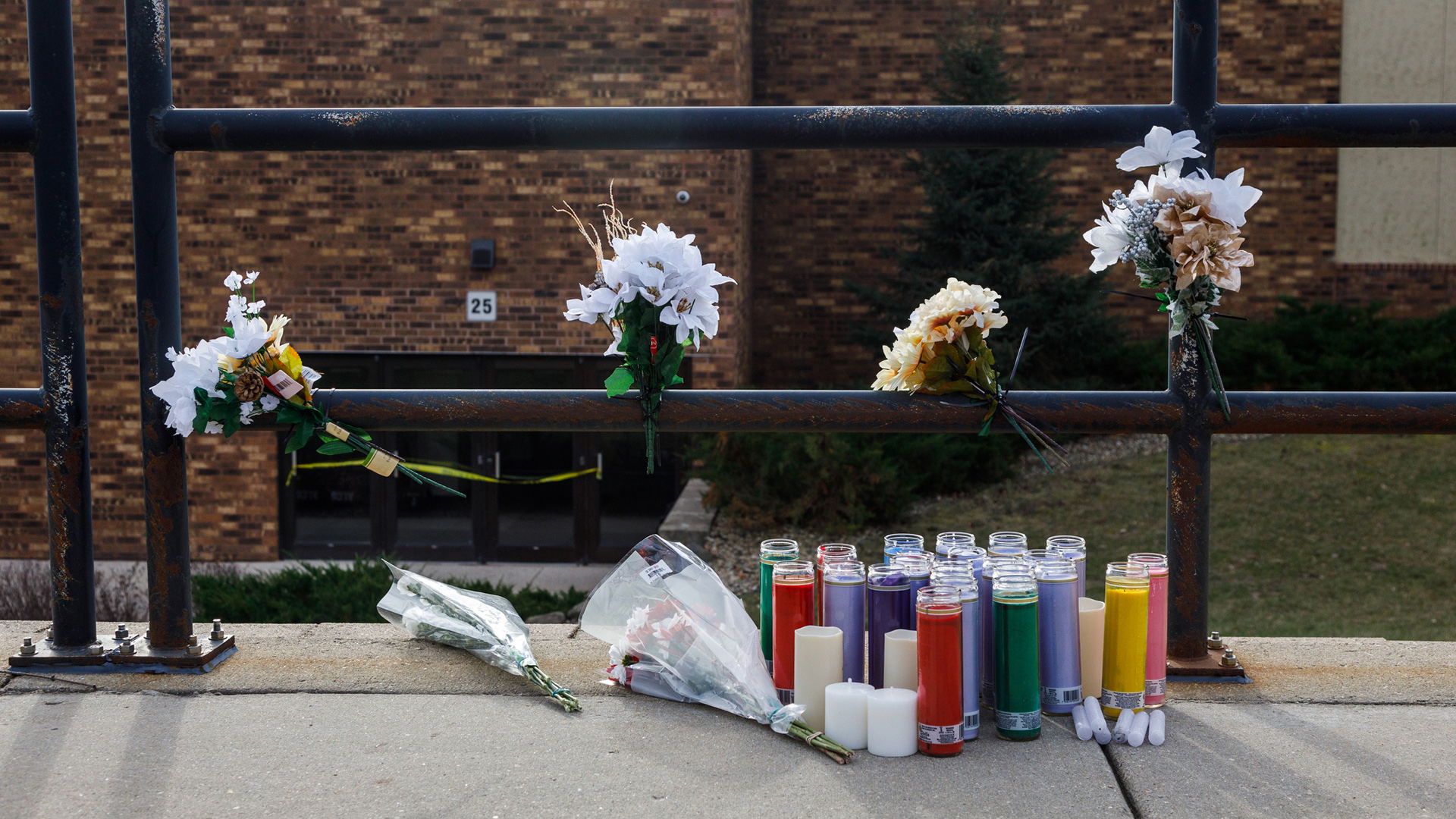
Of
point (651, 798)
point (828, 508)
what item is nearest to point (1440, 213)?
point (828, 508)

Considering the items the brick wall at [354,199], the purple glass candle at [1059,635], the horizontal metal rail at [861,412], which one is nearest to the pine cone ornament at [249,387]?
the horizontal metal rail at [861,412]

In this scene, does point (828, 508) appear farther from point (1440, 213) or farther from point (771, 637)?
point (1440, 213)

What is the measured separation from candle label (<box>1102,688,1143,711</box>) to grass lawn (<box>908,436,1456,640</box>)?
591 cm

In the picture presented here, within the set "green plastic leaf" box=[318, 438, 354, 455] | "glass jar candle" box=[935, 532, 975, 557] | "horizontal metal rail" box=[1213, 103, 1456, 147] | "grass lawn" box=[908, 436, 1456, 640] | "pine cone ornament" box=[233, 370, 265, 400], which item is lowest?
"grass lawn" box=[908, 436, 1456, 640]

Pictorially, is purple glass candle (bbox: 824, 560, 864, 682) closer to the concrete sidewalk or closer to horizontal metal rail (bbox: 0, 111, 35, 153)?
the concrete sidewalk

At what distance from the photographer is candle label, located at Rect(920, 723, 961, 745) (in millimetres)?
2133

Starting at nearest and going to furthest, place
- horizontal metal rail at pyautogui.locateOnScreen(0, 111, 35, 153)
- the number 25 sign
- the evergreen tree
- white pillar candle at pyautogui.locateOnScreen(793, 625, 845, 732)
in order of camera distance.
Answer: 1. white pillar candle at pyautogui.locateOnScreen(793, 625, 845, 732)
2. horizontal metal rail at pyautogui.locateOnScreen(0, 111, 35, 153)
3. the number 25 sign
4. the evergreen tree

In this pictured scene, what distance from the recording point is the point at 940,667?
212 centimetres

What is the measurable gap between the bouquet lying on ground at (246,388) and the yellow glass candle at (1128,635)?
1.51 metres

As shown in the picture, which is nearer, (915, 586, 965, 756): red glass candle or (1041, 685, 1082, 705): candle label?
(915, 586, 965, 756): red glass candle

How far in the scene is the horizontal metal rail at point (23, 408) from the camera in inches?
101

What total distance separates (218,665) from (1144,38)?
13980mm

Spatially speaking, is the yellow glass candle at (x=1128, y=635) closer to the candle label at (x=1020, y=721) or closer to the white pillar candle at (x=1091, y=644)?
the white pillar candle at (x=1091, y=644)

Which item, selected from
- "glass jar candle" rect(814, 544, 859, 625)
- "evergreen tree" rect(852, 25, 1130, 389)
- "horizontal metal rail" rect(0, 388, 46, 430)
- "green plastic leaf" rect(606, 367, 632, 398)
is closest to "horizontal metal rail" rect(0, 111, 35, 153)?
"horizontal metal rail" rect(0, 388, 46, 430)
